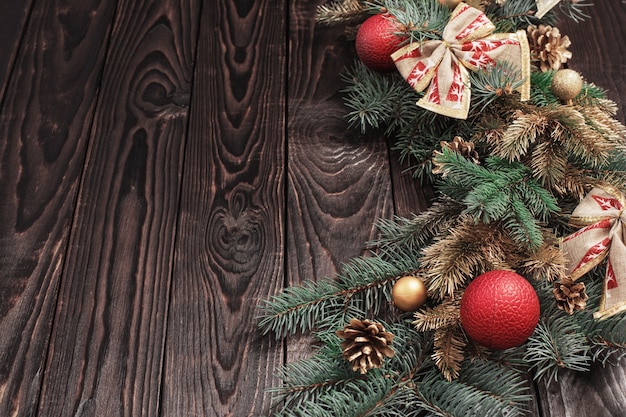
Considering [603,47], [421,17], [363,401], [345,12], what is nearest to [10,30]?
[345,12]

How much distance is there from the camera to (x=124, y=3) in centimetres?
135

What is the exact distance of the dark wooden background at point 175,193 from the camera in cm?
91

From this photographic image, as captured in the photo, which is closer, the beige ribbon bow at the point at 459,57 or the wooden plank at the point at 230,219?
the wooden plank at the point at 230,219

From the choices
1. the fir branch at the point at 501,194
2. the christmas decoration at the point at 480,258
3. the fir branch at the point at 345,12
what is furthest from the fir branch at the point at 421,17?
Result: the fir branch at the point at 501,194

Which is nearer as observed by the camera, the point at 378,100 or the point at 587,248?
the point at 587,248

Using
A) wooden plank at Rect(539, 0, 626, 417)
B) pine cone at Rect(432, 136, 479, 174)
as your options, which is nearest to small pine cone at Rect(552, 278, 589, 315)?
wooden plank at Rect(539, 0, 626, 417)

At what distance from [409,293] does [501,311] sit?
0.13 meters

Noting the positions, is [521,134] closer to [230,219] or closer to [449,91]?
[449,91]

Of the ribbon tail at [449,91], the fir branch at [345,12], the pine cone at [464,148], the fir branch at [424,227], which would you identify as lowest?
the fir branch at [424,227]

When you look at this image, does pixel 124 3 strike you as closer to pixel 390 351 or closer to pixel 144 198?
pixel 144 198

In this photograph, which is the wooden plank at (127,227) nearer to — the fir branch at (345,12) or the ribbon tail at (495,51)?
the fir branch at (345,12)

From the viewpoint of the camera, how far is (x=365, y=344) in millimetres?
805

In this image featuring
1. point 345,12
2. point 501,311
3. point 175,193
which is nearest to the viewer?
point 501,311

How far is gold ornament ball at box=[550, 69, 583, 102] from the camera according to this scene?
997 millimetres
